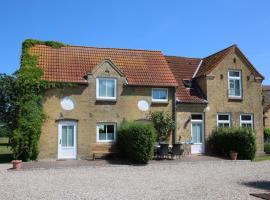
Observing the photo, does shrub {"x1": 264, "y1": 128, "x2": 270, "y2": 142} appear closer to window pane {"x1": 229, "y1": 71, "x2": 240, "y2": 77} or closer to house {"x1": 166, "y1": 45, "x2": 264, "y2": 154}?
house {"x1": 166, "y1": 45, "x2": 264, "y2": 154}

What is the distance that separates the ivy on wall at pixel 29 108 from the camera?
933 inches

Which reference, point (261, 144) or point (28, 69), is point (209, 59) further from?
point (28, 69)

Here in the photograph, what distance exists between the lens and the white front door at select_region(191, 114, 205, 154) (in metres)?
28.8

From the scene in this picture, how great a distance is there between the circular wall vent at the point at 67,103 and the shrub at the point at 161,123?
18.9 ft

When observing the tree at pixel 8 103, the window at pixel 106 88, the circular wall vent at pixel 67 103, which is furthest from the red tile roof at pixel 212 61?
the tree at pixel 8 103

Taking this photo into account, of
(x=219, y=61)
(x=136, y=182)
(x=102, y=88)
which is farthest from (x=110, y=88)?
(x=136, y=182)

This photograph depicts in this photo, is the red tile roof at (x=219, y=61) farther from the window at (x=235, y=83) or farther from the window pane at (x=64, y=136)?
the window pane at (x=64, y=136)

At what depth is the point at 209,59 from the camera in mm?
33062

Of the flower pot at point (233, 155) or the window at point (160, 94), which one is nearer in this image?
the flower pot at point (233, 155)

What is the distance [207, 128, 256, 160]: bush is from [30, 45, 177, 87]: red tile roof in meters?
5.23

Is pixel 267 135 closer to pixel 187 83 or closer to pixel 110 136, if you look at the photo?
pixel 187 83

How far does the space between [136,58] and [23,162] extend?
12.0 m

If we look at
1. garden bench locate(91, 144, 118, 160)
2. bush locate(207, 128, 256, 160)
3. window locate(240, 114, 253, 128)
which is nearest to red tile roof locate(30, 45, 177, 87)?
garden bench locate(91, 144, 118, 160)

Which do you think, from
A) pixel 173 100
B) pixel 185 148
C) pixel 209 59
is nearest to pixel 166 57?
pixel 209 59
